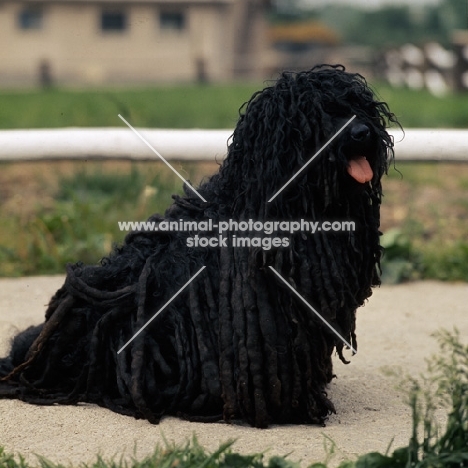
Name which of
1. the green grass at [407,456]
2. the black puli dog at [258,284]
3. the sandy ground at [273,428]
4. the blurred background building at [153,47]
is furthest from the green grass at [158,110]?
the blurred background building at [153,47]

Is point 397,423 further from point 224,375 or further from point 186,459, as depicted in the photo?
point 186,459

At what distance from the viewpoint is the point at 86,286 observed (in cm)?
466

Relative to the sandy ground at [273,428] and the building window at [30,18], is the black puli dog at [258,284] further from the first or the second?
the building window at [30,18]

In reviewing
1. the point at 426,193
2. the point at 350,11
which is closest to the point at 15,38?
the point at 426,193

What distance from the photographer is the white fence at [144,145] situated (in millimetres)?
6770

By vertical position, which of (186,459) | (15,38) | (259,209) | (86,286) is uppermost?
(15,38)

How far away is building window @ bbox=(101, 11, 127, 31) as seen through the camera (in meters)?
41.4

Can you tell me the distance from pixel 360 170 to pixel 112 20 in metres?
39.7

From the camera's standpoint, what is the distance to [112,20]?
42594 mm

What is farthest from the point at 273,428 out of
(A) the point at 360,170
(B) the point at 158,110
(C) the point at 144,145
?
(B) the point at 158,110

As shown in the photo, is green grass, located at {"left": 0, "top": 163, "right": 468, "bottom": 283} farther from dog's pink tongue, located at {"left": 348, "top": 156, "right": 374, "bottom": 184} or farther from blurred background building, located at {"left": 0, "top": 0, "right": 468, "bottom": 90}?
blurred background building, located at {"left": 0, "top": 0, "right": 468, "bottom": 90}

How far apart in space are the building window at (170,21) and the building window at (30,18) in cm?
639

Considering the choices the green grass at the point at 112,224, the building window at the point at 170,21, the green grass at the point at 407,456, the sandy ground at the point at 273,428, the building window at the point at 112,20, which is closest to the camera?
the green grass at the point at 407,456

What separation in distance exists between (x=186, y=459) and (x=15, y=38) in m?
43.8
